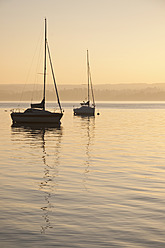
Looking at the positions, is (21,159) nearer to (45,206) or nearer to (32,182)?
(32,182)

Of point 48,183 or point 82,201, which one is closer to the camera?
point 82,201

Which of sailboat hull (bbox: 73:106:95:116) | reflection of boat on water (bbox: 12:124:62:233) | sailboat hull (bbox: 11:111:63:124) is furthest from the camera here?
sailboat hull (bbox: 73:106:95:116)

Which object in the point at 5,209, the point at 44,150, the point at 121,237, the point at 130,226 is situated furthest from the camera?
the point at 44,150

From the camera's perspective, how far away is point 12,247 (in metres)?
9.46

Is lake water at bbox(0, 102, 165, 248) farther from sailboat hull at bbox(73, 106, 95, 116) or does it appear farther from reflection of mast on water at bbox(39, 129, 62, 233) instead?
sailboat hull at bbox(73, 106, 95, 116)

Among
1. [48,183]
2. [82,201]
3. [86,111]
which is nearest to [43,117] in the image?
[86,111]

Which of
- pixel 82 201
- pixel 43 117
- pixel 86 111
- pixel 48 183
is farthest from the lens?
pixel 86 111

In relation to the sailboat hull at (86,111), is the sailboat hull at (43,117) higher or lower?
higher

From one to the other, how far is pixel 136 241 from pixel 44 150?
2168 centimetres

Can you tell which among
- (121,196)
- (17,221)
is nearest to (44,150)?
(121,196)

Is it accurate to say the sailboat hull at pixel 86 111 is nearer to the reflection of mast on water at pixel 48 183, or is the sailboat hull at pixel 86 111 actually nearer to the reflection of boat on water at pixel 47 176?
the reflection of boat on water at pixel 47 176

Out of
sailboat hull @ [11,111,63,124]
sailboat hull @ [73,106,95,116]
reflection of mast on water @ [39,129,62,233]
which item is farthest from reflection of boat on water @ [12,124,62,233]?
sailboat hull @ [73,106,95,116]

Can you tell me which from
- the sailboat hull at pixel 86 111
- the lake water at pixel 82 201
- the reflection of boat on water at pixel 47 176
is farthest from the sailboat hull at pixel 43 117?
the sailboat hull at pixel 86 111

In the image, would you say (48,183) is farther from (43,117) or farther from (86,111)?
(86,111)
